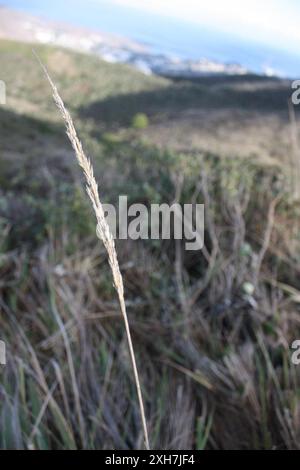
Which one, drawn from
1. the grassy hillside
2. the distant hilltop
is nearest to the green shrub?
the distant hilltop

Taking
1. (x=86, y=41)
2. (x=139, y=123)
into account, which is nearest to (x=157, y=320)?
(x=139, y=123)

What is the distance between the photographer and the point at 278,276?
7.82 feet

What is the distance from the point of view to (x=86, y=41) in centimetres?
3266

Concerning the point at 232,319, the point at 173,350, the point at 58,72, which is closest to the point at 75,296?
the point at 173,350

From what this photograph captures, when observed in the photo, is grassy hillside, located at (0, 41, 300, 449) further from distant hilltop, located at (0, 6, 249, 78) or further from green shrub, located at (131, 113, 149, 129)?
distant hilltop, located at (0, 6, 249, 78)

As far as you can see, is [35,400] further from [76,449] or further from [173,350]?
[173,350]

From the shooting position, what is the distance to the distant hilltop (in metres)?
21.8

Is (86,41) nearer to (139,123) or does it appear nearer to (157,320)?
(139,123)

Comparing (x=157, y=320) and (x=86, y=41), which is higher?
(x=86, y=41)

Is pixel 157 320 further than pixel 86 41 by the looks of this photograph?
No

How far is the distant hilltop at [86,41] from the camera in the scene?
21.8 m

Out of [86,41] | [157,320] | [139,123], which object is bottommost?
[157,320]

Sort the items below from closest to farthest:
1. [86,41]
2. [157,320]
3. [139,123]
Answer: [157,320] → [139,123] → [86,41]

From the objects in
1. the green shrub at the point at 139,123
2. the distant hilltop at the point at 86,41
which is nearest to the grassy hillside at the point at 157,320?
the green shrub at the point at 139,123
